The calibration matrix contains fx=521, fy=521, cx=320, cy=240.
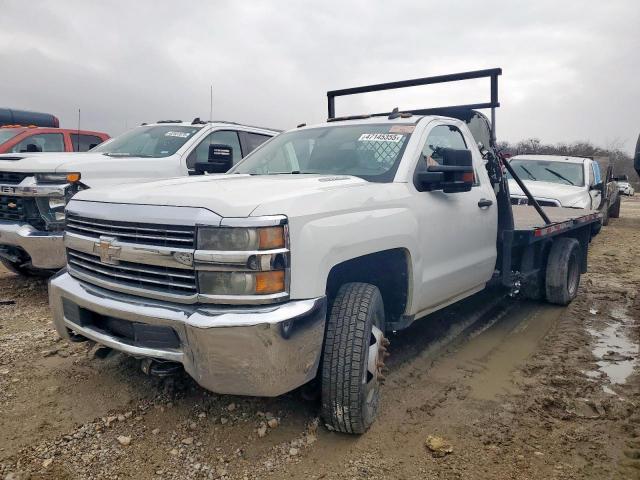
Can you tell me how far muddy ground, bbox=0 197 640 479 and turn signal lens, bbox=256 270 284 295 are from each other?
35.7 inches

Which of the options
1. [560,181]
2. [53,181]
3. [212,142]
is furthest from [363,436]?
[560,181]

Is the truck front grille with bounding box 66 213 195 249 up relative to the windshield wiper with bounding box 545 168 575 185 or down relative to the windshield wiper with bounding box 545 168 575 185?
down

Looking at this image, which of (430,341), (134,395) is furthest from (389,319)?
(134,395)

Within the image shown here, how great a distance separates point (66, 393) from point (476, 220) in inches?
123

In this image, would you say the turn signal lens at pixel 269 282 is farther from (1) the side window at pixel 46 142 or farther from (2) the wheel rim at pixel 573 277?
(1) the side window at pixel 46 142

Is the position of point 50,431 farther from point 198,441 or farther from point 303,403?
point 303,403

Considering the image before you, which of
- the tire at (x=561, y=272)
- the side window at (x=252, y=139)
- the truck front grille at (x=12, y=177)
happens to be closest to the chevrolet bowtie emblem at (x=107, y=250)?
the truck front grille at (x=12, y=177)

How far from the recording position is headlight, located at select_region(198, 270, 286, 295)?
2.40 meters

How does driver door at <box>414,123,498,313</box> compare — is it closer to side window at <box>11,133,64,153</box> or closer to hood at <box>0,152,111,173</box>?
hood at <box>0,152,111,173</box>

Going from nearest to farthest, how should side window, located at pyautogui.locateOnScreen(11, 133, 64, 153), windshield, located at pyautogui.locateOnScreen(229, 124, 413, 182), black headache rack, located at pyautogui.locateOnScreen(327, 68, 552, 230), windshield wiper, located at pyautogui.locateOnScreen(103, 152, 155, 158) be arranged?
1. windshield, located at pyautogui.locateOnScreen(229, 124, 413, 182)
2. black headache rack, located at pyautogui.locateOnScreen(327, 68, 552, 230)
3. windshield wiper, located at pyautogui.locateOnScreen(103, 152, 155, 158)
4. side window, located at pyautogui.locateOnScreen(11, 133, 64, 153)

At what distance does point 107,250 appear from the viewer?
2756 millimetres

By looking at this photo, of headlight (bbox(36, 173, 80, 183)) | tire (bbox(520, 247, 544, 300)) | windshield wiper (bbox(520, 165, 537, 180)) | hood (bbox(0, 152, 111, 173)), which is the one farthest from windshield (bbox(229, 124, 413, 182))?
windshield wiper (bbox(520, 165, 537, 180))

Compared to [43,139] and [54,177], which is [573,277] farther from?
[43,139]

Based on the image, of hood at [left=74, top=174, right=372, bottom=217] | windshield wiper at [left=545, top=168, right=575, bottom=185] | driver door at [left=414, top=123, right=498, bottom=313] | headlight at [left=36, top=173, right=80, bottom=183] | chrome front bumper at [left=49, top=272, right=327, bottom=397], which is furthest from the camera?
windshield wiper at [left=545, top=168, right=575, bottom=185]
